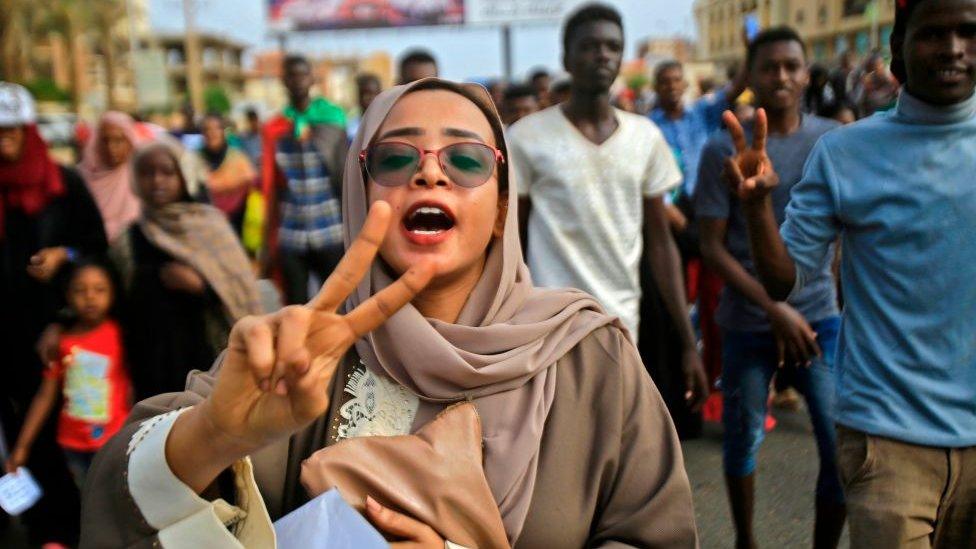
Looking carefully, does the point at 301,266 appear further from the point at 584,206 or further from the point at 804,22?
the point at 804,22

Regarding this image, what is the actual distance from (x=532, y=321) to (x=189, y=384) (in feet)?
2.23

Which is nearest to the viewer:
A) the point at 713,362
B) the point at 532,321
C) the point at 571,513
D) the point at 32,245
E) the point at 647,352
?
the point at 571,513

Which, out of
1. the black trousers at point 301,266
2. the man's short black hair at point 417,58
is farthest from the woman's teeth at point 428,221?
the man's short black hair at point 417,58

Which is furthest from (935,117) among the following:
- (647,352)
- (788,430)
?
(788,430)

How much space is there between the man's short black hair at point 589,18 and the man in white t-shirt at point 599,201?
31 cm

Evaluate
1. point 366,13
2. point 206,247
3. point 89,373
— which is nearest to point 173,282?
point 206,247

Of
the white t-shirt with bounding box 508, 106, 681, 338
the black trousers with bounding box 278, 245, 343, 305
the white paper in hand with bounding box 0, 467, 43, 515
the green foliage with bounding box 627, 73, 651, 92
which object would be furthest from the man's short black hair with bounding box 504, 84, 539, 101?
the green foliage with bounding box 627, 73, 651, 92

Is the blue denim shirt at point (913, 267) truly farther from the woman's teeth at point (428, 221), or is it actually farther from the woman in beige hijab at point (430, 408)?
the woman's teeth at point (428, 221)

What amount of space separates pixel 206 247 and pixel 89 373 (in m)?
0.68

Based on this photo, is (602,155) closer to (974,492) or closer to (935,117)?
(935,117)

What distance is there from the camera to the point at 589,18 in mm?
4262

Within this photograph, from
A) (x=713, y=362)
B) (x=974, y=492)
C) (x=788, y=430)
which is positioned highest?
(x=974, y=492)

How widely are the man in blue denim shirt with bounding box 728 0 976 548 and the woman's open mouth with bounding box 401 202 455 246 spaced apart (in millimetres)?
971

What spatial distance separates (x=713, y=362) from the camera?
17.7 feet
